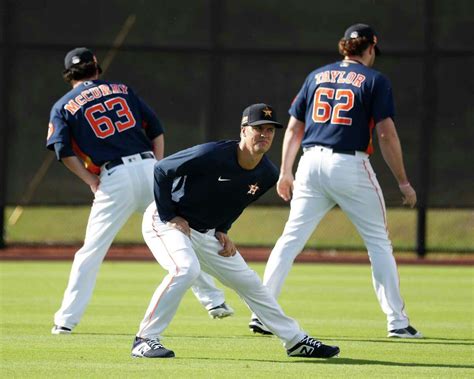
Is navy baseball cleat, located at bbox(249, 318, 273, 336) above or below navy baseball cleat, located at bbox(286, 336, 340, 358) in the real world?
below

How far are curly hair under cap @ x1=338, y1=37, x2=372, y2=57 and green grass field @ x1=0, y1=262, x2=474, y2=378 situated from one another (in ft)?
7.04

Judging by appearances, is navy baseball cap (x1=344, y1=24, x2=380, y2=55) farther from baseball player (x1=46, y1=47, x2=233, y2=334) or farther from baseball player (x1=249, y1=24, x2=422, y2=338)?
baseball player (x1=46, y1=47, x2=233, y2=334)

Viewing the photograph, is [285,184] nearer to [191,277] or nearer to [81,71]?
[81,71]

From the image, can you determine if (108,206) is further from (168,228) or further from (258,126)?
(258,126)

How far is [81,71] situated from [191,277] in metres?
2.56

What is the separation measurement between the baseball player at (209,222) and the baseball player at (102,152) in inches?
49.4

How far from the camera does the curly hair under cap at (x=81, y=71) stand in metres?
8.86

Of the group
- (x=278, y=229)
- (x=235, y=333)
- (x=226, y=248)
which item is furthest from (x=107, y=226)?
(x=278, y=229)

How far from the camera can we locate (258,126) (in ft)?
22.9

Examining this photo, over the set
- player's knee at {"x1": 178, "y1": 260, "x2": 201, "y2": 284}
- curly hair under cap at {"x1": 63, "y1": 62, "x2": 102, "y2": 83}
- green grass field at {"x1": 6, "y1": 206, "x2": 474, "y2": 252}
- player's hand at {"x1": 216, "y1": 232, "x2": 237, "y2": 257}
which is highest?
curly hair under cap at {"x1": 63, "y1": 62, "x2": 102, "y2": 83}

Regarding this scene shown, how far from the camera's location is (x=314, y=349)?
7246mm

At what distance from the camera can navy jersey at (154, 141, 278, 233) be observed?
7059 millimetres

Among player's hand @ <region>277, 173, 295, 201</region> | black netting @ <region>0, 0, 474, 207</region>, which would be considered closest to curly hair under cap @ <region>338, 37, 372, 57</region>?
player's hand @ <region>277, 173, 295, 201</region>

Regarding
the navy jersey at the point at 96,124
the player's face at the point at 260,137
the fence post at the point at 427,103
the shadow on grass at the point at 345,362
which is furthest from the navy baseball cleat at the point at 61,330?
the fence post at the point at 427,103
